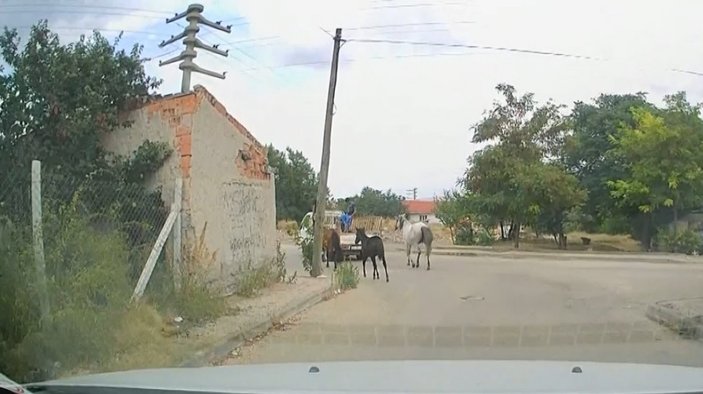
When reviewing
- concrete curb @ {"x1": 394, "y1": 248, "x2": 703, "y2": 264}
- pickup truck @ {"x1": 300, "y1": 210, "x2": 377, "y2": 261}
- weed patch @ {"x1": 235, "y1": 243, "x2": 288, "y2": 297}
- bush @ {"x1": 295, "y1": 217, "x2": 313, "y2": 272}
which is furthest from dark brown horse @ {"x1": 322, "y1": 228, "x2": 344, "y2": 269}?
concrete curb @ {"x1": 394, "y1": 248, "x2": 703, "y2": 264}

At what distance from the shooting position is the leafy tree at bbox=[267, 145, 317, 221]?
121 ft

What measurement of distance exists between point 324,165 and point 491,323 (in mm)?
9652

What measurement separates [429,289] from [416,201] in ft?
263

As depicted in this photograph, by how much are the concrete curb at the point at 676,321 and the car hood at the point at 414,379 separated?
7256 millimetres

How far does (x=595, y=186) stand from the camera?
4344 centimetres

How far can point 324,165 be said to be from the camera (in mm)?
20781

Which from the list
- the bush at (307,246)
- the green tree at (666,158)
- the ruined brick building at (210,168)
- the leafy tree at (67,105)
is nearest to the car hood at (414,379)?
the leafy tree at (67,105)

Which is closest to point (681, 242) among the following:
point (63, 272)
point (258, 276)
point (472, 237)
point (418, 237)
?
point (472, 237)

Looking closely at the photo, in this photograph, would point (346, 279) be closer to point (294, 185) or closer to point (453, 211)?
point (294, 185)

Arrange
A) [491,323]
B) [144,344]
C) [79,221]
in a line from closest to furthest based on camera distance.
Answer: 1. [144,344]
2. [79,221]
3. [491,323]

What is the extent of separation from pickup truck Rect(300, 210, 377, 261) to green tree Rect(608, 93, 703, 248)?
48.2 feet

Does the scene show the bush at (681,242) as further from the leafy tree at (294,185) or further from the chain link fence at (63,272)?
the chain link fence at (63,272)

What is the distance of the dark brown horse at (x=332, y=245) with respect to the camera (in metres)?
26.5

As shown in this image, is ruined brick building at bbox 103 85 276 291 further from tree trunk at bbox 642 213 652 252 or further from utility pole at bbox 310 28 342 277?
tree trunk at bbox 642 213 652 252
